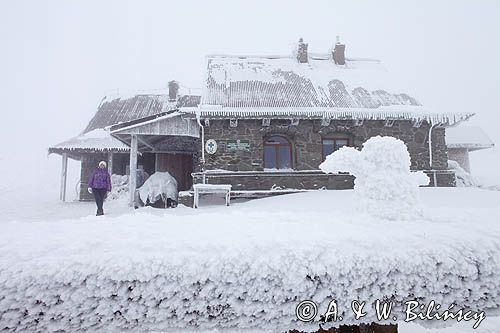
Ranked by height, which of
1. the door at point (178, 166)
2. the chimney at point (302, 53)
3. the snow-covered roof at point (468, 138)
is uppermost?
the chimney at point (302, 53)

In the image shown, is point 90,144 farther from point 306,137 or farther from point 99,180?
point 306,137

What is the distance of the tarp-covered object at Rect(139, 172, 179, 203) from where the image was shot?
9727 millimetres

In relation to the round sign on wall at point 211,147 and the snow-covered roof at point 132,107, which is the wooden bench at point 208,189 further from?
the snow-covered roof at point 132,107

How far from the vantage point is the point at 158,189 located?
32.3ft

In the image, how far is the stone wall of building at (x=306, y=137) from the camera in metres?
9.99

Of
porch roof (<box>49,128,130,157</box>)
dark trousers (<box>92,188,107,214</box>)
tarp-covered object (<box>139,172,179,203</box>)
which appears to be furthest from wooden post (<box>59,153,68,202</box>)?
dark trousers (<box>92,188,107,214</box>)

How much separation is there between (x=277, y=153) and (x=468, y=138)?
14.4 metres

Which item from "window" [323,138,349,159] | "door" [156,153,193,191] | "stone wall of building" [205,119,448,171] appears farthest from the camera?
"door" [156,153,193,191]

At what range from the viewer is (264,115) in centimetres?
967

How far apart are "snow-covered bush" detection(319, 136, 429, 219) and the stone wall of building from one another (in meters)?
7.47

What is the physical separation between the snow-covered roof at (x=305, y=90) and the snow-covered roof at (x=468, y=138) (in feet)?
24.6

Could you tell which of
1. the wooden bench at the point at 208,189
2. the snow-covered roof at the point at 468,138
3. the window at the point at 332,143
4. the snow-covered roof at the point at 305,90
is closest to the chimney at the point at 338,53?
the snow-covered roof at the point at 305,90

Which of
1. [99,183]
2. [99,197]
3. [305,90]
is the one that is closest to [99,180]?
[99,183]

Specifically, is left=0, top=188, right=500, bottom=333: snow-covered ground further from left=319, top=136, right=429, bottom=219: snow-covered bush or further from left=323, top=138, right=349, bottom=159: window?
left=323, top=138, right=349, bottom=159: window
